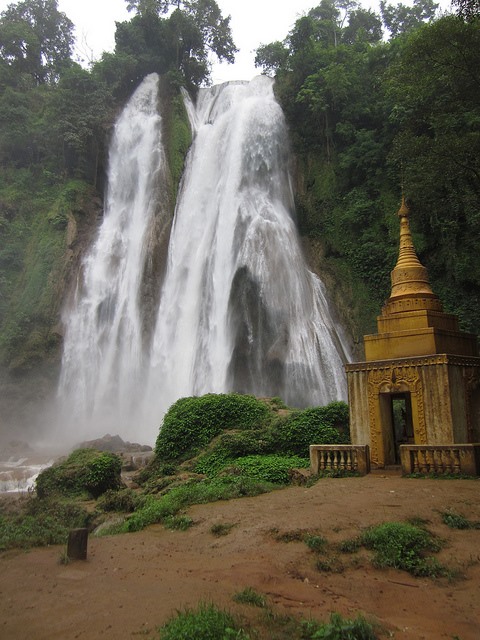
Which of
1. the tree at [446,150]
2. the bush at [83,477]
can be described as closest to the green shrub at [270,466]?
the bush at [83,477]

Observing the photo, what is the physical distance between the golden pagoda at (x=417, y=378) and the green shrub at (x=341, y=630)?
22.4ft

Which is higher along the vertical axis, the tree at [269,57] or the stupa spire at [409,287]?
the tree at [269,57]

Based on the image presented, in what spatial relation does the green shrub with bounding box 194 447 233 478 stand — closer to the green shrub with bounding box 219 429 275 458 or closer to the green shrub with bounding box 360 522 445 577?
the green shrub with bounding box 219 429 275 458

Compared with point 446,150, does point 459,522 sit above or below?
below

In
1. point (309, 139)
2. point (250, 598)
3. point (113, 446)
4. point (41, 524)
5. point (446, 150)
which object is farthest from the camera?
point (309, 139)

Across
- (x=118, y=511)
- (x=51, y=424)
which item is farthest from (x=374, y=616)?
(x=51, y=424)

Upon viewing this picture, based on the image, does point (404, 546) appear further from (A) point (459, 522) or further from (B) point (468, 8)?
(B) point (468, 8)

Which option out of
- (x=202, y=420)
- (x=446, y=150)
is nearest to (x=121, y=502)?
(x=202, y=420)

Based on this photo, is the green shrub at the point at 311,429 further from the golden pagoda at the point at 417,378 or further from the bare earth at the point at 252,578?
the bare earth at the point at 252,578

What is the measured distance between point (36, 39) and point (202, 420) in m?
40.4

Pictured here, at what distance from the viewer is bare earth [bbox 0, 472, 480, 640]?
4.42 metres

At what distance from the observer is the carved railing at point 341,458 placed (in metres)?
10.5

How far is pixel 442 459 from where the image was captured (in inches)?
372

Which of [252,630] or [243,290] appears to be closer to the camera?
[252,630]
